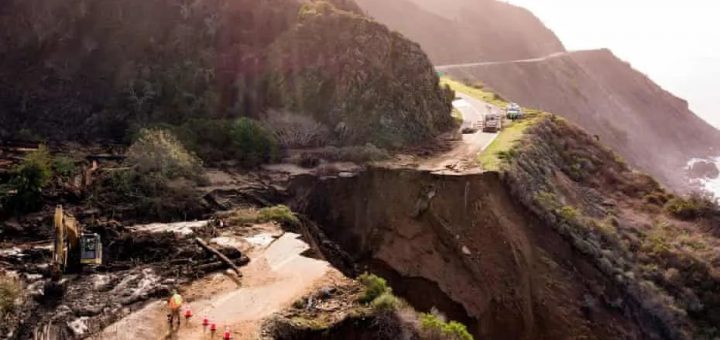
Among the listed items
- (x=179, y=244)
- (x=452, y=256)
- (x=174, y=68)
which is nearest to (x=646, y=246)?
(x=452, y=256)

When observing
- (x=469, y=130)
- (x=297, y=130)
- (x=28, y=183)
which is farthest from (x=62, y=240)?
(x=469, y=130)

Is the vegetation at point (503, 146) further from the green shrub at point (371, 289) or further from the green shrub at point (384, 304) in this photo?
the green shrub at point (384, 304)

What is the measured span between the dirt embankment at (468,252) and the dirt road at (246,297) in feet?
19.5

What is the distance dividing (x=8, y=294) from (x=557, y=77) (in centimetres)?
6434

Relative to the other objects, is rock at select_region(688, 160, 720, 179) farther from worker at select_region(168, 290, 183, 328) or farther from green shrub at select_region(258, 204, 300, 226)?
worker at select_region(168, 290, 183, 328)

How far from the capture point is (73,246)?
15.0 meters

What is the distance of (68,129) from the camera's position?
85.8 ft

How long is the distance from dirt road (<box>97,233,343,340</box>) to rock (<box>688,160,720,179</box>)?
185 ft

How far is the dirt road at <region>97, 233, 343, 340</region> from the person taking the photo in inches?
481

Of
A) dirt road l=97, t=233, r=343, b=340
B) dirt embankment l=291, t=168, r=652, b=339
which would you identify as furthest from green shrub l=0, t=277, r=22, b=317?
dirt embankment l=291, t=168, r=652, b=339

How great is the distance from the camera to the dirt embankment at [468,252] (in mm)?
19719

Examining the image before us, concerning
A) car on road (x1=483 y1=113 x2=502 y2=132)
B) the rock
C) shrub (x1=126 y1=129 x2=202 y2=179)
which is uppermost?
car on road (x1=483 y1=113 x2=502 y2=132)

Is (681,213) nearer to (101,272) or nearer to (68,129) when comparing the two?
(101,272)

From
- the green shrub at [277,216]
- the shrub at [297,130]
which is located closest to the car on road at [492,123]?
Result: the shrub at [297,130]
